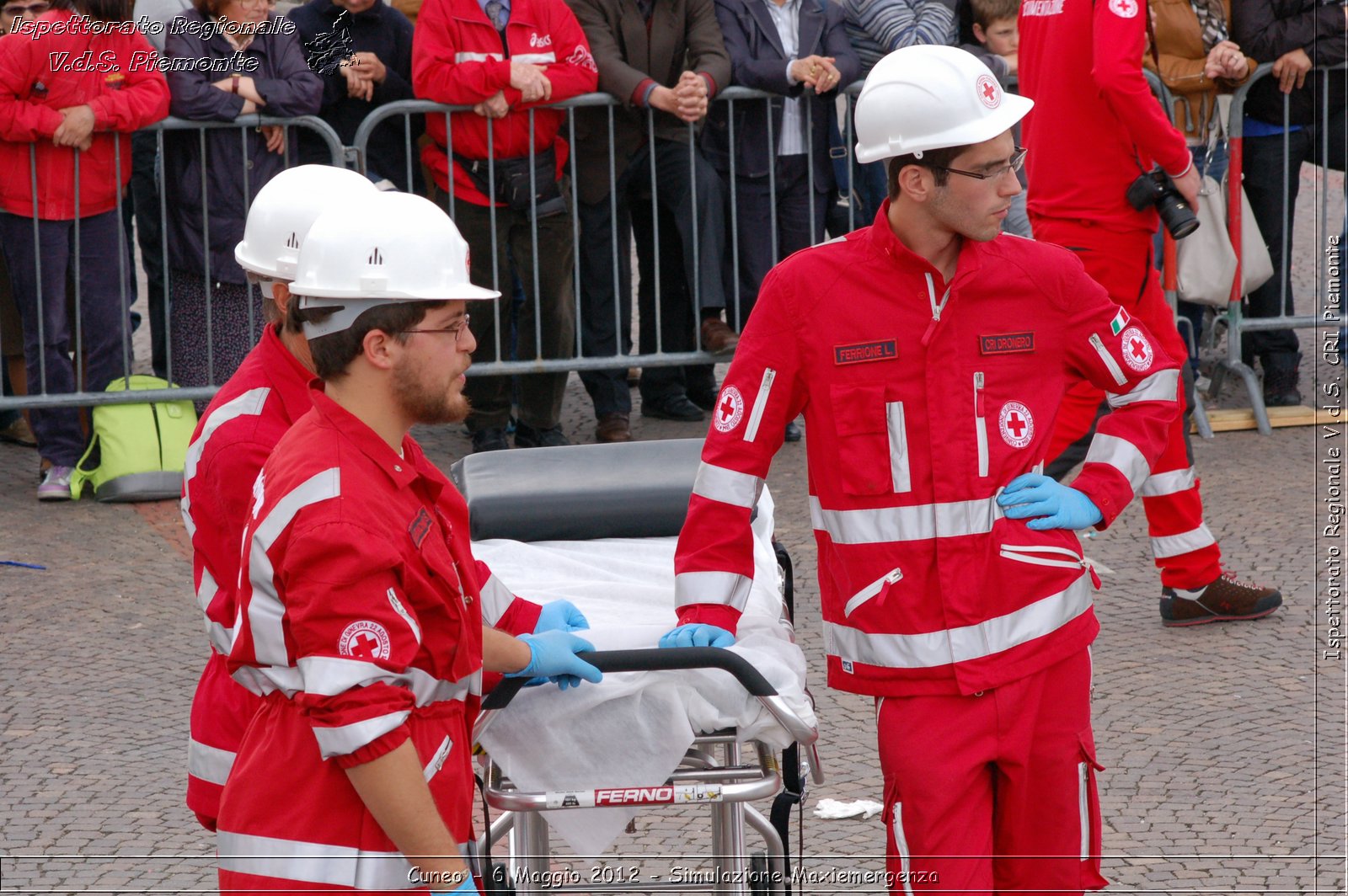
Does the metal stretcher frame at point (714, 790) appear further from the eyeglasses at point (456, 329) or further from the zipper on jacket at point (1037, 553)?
the eyeglasses at point (456, 329)

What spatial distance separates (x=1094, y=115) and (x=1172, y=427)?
A: 131 centimetres

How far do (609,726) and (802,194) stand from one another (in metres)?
5.73

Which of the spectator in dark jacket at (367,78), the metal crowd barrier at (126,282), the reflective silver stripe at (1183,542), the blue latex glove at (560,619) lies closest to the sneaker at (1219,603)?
the reflective silver stripe at (1183,542)

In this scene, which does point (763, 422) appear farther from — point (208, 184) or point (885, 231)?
point (208, 184)

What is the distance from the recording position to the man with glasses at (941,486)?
3.22 metres

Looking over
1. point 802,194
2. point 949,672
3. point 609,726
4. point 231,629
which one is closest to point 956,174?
point 949,672

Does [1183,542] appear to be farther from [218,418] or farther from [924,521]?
[218,418]

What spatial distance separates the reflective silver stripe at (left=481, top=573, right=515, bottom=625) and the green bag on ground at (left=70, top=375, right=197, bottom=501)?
472 cm

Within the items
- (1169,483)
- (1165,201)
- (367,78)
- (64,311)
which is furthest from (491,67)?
(1169,483)

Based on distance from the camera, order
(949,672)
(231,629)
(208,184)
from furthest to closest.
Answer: (208,184)
(949,672)
(231,629)

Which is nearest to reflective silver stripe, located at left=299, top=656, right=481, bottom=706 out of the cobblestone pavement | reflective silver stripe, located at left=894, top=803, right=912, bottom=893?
reflective silver stripe, located at left=894, top=803, right=912, bottom=893

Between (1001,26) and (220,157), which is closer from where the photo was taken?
(220,157)

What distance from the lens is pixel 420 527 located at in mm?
2650

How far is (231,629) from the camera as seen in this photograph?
302 cm
